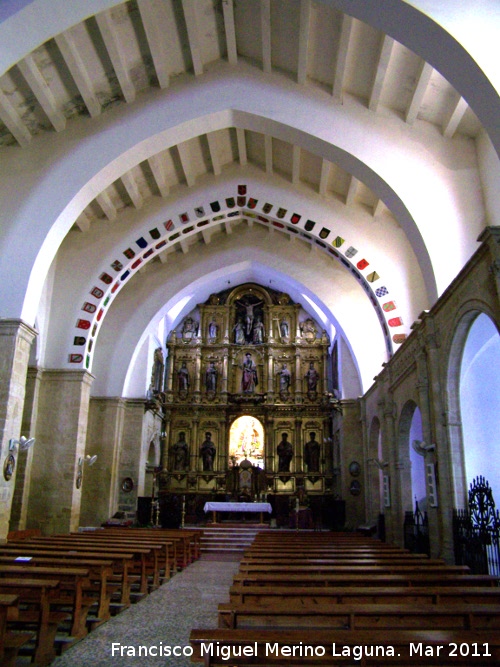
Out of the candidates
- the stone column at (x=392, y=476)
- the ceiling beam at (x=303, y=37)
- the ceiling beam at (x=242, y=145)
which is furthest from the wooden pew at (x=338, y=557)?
the ceiling beam at (x=242, y=145)

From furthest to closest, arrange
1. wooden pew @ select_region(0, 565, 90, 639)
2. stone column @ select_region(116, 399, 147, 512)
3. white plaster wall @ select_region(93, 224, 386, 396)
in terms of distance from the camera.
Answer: stone column @ select_region(116, 399, 147, 512) → white plaster wall @ select_region(93, 224, 386, 396) → wooden pew @ select_region(0, 565, 90, 639)

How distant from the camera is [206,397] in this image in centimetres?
2375

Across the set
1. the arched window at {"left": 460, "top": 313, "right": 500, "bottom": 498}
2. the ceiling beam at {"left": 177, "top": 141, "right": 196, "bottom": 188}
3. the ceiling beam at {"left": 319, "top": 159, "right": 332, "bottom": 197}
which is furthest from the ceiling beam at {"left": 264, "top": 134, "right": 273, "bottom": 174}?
the arched window at {"left": 460, "top": 313, "right": 500, "bottom": 498}

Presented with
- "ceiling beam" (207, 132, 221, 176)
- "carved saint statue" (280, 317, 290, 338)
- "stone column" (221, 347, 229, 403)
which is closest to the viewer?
"ceiling beam" (207, 132, 221, 176)

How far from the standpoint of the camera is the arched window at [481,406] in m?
10.2

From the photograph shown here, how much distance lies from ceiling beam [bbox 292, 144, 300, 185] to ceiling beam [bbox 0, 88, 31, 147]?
606cm

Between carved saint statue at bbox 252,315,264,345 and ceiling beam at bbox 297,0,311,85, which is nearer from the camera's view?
ceiling beam at bbox 297,0,311,85

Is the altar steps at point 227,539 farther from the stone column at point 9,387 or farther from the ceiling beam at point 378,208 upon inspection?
the ceiling beam at point 378,208

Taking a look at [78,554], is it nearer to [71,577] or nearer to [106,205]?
[71,577]

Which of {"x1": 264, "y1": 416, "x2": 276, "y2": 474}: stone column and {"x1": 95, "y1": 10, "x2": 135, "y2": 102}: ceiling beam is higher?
{"x1": 95, "y1": 10, "x2": 135, "y2": 102}: ceiling beam

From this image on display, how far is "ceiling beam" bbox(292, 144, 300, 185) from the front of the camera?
1373cm

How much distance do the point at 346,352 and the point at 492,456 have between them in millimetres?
9905

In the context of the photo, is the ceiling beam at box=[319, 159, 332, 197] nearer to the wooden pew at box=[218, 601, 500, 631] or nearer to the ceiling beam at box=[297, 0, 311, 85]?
the ceiling beam at box=[297, 0, 311, 85]

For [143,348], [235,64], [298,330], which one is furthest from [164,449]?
[235,64]
